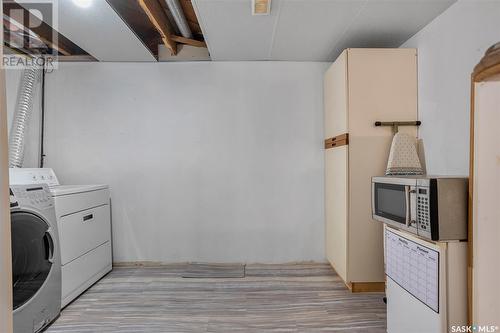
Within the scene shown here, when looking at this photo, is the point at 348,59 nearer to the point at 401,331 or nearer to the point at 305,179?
the point at 305,179

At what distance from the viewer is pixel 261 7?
2027mm

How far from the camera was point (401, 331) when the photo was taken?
63.2 inches

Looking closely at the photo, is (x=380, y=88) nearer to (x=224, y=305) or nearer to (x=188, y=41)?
(x=188, y=41)

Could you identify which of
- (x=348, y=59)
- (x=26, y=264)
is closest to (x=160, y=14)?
(x=348, y=59)

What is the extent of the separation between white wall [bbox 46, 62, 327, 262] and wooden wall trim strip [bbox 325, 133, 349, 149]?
0.72 ft

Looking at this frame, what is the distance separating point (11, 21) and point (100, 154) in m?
1.34

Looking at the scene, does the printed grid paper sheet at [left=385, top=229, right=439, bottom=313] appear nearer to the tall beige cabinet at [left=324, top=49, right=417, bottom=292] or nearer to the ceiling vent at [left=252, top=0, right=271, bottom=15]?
the tall beige cabinet at [left=324, top=49, right=417, bottom=292]

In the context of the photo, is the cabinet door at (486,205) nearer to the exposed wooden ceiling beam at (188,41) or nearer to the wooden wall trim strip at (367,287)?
the wooden wall trim strip at (367,287)

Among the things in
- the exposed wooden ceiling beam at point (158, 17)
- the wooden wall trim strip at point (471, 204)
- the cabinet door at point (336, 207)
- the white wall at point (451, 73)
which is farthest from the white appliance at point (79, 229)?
the white wall at point (451, 73)

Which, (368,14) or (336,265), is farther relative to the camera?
(336,265)

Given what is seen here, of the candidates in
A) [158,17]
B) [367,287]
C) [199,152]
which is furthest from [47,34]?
[367,287]

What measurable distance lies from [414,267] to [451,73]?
4.45 ft

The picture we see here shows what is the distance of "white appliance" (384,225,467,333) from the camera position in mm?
1299

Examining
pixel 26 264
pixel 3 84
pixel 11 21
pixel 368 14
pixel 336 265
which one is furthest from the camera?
pixel 336 265
